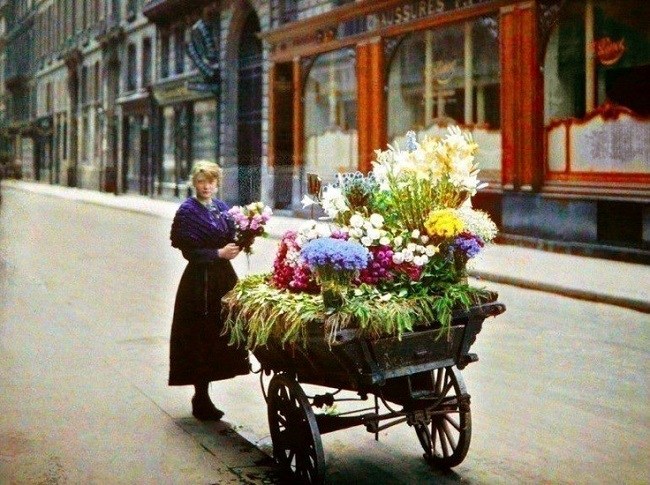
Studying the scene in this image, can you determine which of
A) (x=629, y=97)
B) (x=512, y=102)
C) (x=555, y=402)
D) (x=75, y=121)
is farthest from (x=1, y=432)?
(x=75, y=121)

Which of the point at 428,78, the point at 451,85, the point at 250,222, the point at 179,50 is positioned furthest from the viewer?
the point at 179,50

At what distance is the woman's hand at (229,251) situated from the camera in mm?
5551

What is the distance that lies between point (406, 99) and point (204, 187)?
579 inches

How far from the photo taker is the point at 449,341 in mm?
4336

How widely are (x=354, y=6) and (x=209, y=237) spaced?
16554 millimetres

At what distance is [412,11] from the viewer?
19234 mm

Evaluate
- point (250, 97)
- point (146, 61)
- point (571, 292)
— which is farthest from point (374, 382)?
point (146, 61)

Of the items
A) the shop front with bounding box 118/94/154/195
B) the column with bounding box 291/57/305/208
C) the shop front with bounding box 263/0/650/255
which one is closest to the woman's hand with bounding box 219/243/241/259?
the shop front with bounding box 263/0/650/255

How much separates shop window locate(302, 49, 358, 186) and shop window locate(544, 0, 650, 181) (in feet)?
22.1

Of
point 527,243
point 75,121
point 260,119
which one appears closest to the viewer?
point 527,243

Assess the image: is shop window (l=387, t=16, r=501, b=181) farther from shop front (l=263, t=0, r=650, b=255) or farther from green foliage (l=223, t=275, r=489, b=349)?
green foliage (l=223, t=275, r=489, b=349)

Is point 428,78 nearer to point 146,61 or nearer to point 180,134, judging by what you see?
point 180,134

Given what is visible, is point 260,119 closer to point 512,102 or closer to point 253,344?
point 512,102

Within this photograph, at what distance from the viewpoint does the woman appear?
18.6 ft
